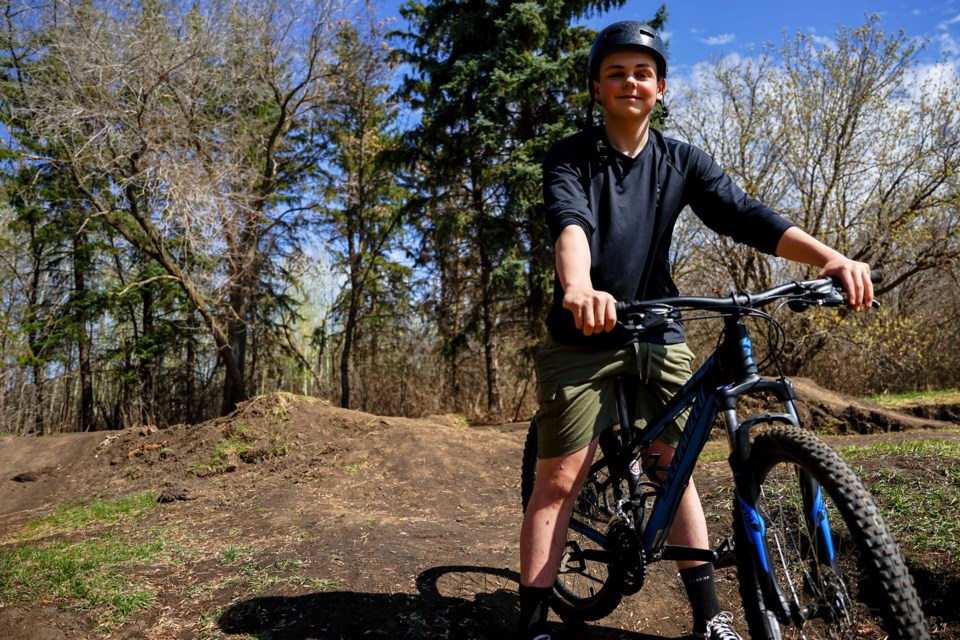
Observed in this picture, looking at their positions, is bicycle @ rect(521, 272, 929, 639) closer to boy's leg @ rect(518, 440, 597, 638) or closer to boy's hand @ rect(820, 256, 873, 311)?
boy's hand @ rect(820, 256, 873, 311)

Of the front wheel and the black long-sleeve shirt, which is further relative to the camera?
the black long-sleeve shirt

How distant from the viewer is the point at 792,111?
13156mm

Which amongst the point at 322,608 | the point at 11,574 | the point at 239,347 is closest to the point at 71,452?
the point at 239,347

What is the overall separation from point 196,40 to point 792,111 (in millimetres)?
10483

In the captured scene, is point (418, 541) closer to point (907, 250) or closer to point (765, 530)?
point (765, 530)

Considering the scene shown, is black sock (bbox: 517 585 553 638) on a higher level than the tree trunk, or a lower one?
lower

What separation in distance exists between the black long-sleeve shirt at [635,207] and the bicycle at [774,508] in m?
0.24

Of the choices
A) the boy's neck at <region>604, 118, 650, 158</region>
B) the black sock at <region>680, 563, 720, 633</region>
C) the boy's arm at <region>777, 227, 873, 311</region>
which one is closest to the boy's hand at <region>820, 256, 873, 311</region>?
the boy's arm at <region>777, 227, 873, 311</region>

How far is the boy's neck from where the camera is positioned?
2504mm

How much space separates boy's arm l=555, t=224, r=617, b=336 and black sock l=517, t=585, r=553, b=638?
1028 millimetres

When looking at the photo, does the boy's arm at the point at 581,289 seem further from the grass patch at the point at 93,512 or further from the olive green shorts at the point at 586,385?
the grass patch at the point at 93,512

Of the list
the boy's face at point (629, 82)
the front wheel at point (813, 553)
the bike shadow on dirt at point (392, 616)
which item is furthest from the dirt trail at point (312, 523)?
the boy's face at point (629, 82)

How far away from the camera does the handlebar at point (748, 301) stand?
6.59 feet

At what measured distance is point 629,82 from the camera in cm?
242
